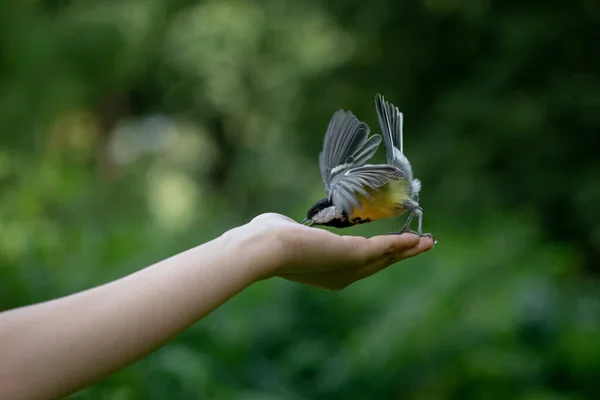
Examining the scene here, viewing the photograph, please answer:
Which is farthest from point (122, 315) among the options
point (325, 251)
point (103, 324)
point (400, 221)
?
point (400, 221)

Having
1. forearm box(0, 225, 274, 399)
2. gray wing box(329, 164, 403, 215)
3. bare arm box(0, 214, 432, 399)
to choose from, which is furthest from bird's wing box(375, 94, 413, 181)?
forearm box(0, 225, 274, 399)

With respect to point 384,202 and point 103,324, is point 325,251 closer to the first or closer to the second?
point 384,202

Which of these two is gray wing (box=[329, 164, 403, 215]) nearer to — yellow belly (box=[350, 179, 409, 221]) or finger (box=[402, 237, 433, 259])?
yellow belly (box=[350, 179, 409, 221])

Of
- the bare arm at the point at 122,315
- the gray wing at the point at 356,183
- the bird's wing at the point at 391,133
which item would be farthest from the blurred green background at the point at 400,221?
the bare arm at the point at 122,315

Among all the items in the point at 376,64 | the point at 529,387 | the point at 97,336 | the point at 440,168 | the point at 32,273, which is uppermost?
the point at 376,64

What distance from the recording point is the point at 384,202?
1.37m

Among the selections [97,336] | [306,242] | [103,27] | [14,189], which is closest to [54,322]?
[97,336]

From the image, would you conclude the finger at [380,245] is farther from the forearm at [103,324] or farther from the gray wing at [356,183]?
the forearm at [103,324]

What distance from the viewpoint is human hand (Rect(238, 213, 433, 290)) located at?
110 cm

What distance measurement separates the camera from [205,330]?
11.4 feet

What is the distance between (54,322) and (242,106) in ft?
37.2

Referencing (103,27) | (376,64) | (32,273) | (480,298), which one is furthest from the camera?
(103,27)

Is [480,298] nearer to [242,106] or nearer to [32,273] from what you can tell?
[32,273]

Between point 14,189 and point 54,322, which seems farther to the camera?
point 14,189
